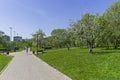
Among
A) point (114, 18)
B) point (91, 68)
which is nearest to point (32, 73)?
point (91, 68)

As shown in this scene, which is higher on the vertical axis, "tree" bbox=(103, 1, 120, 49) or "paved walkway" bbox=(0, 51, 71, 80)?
"tree" bbox=(103, 1, 120, 49)

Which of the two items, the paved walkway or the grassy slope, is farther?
the paved walkway

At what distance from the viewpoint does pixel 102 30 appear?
4462 centimetres

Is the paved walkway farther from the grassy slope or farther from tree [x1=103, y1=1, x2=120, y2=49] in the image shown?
tree [x1=103, y1=1, x2=120, y2=49]

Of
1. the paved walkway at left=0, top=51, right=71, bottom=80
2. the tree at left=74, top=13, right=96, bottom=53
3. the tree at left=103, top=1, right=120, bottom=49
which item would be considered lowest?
the paved walkway at left=0, top=51, right=71, bottom=80

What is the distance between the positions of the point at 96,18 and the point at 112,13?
12.7 metres

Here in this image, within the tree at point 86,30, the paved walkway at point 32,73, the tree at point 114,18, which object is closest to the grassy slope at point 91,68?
the paved walkway at point 32,73

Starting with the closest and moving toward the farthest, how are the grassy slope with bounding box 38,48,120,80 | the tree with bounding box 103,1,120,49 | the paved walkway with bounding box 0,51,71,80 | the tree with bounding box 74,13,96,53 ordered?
the grassy slope with bounding box 38,48,120,80 < the paved walkway with bounding box 0,51,71,80 < the tree with bounding box 74,13,96,53 < the tree with bounding box 103,1,120,49

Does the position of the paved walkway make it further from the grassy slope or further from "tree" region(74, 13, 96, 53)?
"tree" region(74, 13, 96, 53)

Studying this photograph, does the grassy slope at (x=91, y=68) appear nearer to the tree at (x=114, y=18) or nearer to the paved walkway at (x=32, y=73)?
the paved walkway at (x=32, y=73)

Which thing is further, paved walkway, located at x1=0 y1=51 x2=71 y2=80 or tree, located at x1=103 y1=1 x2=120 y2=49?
tree, located at x1=103 y1=1 x2=120 y2=49

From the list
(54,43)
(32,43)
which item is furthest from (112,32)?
(32,43)

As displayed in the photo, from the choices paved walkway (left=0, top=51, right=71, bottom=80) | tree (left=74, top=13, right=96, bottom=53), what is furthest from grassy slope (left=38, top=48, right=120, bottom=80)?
tree (left=74, top=13, right=96, bottom=53)

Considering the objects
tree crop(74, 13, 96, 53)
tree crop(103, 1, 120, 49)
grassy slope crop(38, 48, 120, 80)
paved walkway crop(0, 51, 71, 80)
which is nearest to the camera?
grassy slope crop(38, 48, 120, 80)
